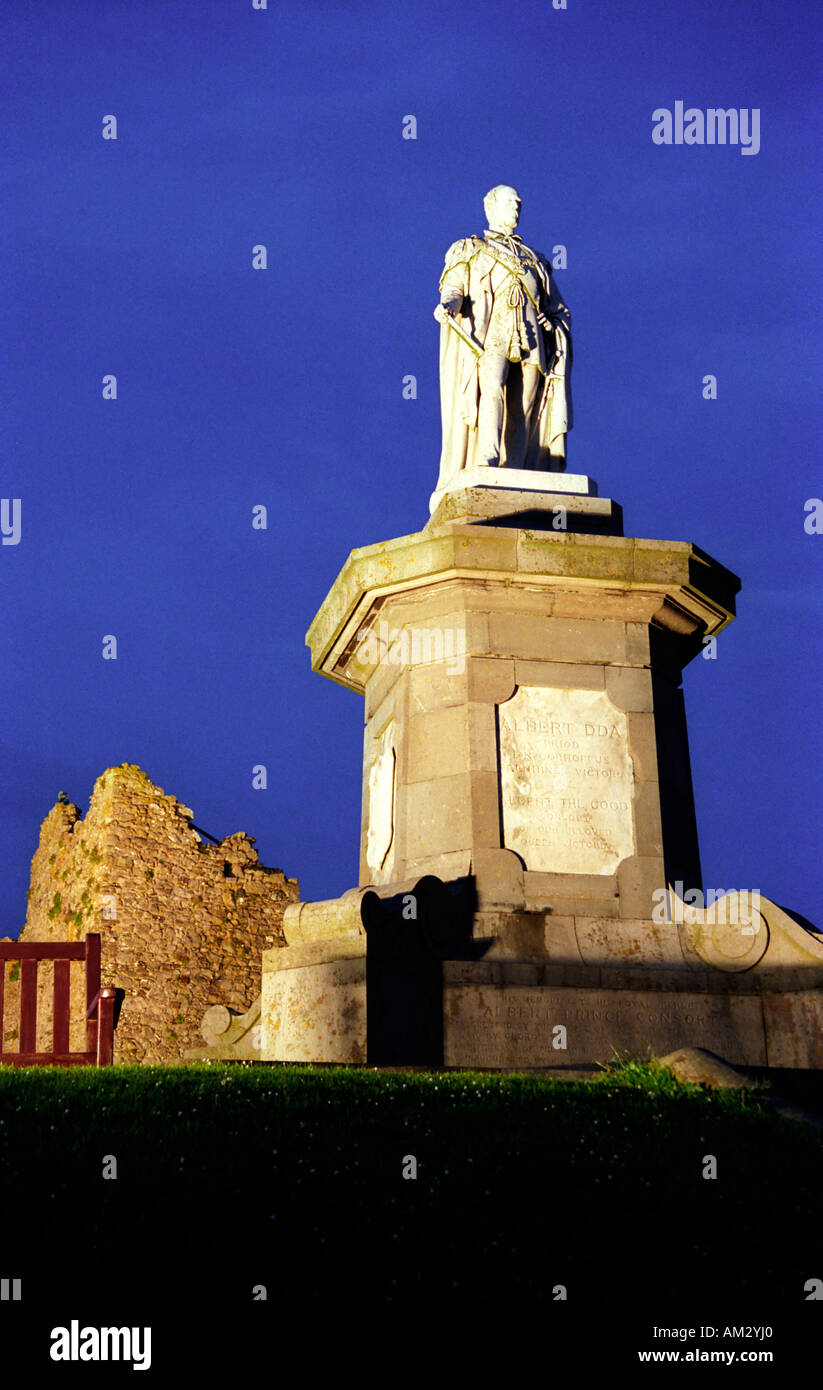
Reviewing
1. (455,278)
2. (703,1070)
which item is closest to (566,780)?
(703,1070)

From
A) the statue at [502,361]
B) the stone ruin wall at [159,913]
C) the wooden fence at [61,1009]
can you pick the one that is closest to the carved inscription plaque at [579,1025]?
the wooden fence at [61,1009]

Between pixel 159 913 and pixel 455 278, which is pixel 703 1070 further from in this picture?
pixel 159 913

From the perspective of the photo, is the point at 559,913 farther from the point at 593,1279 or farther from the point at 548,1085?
the point at 593,1279

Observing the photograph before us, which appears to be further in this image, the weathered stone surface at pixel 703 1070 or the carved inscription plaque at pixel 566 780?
the carved inscription plaque at pixel 566 780

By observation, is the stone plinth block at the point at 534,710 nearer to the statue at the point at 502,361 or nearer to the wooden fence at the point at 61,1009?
the statue at the point at 502,361

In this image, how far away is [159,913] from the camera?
2661cm

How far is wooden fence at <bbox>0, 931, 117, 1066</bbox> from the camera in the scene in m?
8.60

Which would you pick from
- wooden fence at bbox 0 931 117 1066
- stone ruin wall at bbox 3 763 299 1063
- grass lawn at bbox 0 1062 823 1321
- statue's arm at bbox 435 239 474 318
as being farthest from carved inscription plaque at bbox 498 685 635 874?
stone ruin wall at bbox 3 763 299 1063

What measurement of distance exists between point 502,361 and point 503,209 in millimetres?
1500

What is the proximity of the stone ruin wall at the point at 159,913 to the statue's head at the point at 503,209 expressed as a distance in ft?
51.6

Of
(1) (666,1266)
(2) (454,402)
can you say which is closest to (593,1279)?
(1) (666,1266)

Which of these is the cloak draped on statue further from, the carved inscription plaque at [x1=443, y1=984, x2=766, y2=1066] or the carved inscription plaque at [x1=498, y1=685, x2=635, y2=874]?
the carved inscription plaque at [x1=443, y1=984, x2=766, y2=1066]

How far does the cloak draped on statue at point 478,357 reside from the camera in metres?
12.2

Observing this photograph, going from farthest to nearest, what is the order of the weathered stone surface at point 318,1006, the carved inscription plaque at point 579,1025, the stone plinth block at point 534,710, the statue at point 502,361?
1. the statue at point 502,361
2. the stone plinth block at point 534,710
3. the carved inscription plaque at point 579,1025
4. the weathered stone surface at point 318,1006
